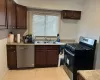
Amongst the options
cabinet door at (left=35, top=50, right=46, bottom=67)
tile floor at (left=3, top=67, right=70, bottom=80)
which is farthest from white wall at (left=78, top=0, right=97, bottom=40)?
cabinet door at (left=35, top=50, right=46, bottom=67)

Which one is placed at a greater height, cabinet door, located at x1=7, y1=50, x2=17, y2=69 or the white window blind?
the white window blind

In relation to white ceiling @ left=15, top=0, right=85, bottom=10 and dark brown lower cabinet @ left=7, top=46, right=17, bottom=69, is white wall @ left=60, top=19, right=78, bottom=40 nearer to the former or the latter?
white ceiling @ left=15, top=0, right=85, bottom=10

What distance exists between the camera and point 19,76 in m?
2.98

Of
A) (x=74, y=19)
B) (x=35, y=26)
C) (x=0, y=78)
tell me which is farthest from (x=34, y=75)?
(x=74, y=19)

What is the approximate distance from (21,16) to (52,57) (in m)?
1.77

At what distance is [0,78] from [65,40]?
2.66 metres

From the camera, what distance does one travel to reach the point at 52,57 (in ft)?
11.7

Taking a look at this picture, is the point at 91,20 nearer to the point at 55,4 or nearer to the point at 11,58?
the point at 55,4

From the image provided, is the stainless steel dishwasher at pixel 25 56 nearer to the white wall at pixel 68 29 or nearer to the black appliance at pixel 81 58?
the black appliance at pixel 81 58

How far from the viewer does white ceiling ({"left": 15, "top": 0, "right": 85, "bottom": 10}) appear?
3.54 m

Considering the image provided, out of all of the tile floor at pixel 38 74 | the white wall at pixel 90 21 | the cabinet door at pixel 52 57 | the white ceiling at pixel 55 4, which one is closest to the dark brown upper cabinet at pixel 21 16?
the white ceiling at pixel 55 4

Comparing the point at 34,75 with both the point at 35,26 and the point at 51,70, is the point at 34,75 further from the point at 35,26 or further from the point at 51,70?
the point at 35,26

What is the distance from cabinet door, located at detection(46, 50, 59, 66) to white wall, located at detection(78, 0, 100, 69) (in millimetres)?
1238

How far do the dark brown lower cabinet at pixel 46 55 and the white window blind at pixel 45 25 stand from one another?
0.80m
